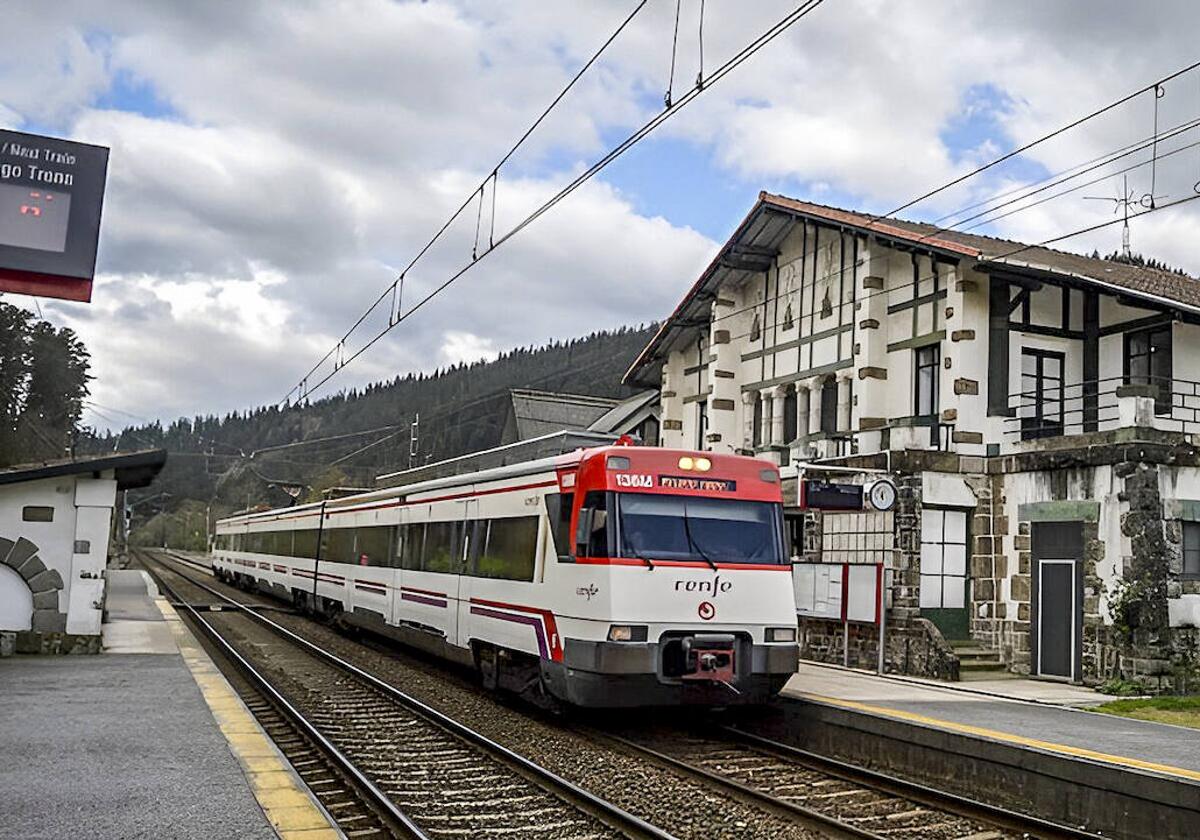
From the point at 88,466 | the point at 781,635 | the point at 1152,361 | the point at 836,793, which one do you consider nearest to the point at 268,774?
the point at 836,793

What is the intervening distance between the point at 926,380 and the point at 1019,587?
392 cm

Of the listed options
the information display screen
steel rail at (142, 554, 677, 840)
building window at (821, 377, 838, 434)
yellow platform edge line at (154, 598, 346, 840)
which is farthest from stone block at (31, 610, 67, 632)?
building window at (821, 377, 838, 434)

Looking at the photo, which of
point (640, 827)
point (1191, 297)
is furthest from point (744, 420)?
point (640, 827)

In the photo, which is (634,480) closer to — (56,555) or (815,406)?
(56,555)

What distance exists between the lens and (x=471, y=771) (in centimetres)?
993

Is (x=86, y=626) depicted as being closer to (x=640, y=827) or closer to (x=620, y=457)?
(x=620, y=457)

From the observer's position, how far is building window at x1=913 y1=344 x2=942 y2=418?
19812 millimetres

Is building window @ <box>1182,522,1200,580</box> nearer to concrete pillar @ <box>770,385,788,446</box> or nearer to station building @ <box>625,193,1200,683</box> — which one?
station building @ <box>625,193,1200,683</box>

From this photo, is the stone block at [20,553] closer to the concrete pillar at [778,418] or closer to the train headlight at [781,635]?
the train headlight at [781,635]

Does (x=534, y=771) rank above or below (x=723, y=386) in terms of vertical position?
below

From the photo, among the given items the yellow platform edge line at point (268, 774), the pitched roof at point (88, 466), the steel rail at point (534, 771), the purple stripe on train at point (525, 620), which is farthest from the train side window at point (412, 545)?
the yellow platform edge line at point (268, 774)

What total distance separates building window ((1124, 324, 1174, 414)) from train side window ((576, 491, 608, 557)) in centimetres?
1095

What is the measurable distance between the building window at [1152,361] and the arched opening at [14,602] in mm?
16765

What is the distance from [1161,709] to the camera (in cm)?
1420
